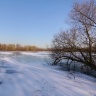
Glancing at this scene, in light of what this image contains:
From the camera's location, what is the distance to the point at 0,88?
20.6 feet

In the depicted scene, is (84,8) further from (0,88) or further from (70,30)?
(0,88)

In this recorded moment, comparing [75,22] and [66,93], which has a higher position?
[75,22]

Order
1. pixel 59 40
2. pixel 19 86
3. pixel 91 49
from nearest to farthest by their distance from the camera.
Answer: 1. pixel 19 86
2. pixel 91 49
3. pixel 59 40

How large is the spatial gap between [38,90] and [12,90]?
0.98 meters

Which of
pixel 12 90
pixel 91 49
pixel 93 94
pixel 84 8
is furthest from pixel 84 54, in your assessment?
pixel 12 90

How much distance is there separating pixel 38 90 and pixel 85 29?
8.77 metres

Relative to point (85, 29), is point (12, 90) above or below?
below

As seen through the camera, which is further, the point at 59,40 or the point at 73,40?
the point at 59,40

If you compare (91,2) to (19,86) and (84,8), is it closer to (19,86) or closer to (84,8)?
(84,8)

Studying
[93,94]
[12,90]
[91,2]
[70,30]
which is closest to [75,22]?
[70,30]

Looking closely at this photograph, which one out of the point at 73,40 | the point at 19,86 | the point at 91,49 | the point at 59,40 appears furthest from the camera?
the point at 59,40

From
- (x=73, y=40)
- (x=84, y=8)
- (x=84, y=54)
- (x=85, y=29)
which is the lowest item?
(x=84, y=54)

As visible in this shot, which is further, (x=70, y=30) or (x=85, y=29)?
(x=70, y=30)

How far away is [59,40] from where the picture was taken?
15.2m
